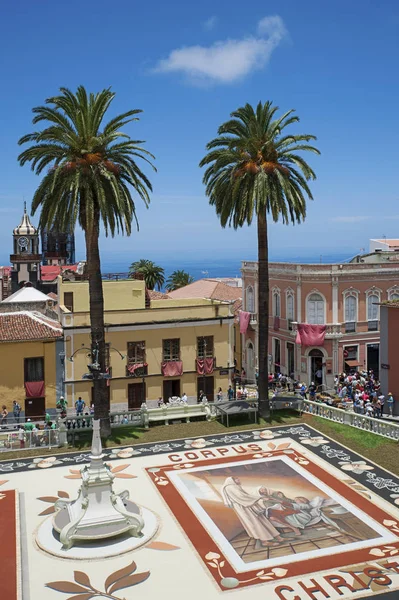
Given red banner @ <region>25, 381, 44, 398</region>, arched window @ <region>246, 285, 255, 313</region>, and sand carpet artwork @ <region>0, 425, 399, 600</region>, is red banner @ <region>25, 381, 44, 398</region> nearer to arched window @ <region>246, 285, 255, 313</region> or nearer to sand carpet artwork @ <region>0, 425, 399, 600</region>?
sand carpet artwork @ <region>0, 425, 399, 600</region>

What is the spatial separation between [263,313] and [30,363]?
46.5 ft

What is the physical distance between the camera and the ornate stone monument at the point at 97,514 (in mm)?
16531

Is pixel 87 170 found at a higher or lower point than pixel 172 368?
higher

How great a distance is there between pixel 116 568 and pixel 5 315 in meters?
22.4

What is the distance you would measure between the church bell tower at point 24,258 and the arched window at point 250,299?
3942 cm

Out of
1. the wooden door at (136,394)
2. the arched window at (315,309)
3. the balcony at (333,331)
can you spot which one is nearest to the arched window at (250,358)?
the arched window at (315,309)

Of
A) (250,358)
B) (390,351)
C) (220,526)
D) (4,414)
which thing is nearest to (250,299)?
(250,358)

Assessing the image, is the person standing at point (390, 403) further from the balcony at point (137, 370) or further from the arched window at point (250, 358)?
the arched window at point (250, 358)

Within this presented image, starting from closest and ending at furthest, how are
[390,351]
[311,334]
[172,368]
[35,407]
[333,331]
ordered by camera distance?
[390,351] < [35,407] < [172,368] < [311,334] < [333,331]

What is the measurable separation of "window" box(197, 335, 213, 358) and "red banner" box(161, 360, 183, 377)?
5.30ft

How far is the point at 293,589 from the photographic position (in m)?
14.3

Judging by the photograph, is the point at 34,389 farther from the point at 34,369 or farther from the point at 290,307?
the point at 290,307

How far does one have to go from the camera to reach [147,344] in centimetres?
3734

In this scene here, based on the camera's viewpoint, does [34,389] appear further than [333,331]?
No
